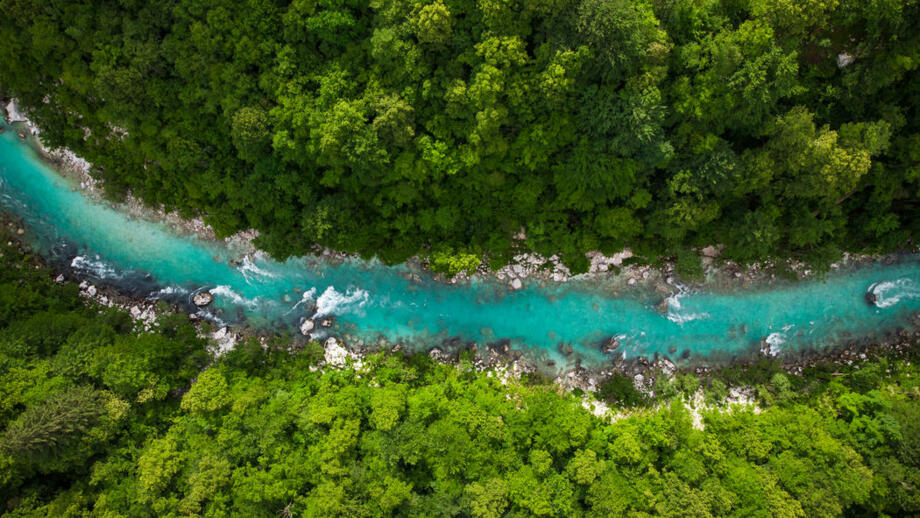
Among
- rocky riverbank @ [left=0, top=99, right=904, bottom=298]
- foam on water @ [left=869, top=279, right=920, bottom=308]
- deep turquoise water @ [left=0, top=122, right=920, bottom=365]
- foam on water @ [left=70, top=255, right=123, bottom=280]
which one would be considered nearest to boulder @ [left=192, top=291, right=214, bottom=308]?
deep turquoise water @ [left=0, top=122, right=920, bottom=365]

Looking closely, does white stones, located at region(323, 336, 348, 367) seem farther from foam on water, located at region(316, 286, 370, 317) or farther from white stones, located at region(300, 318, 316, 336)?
foam on water, located at region(316, 286, 370, 317)

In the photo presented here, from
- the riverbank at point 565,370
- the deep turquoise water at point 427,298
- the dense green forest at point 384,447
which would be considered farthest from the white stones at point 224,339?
the dense green forest at point 384,447

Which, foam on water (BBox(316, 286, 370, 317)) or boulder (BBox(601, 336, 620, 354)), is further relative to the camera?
foam on water (BBox(316, 286, 370, 317))

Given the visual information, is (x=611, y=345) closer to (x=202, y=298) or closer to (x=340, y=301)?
(x=340, y=301)

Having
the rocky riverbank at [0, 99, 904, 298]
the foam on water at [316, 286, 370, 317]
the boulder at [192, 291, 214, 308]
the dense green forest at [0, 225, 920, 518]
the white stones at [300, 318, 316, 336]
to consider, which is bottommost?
the dense green forest at [0, 225, 920, 518]

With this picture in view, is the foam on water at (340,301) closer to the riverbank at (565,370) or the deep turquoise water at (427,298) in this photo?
the deep turquoise water at (427,298)

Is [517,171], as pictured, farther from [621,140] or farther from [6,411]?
[6,411]
